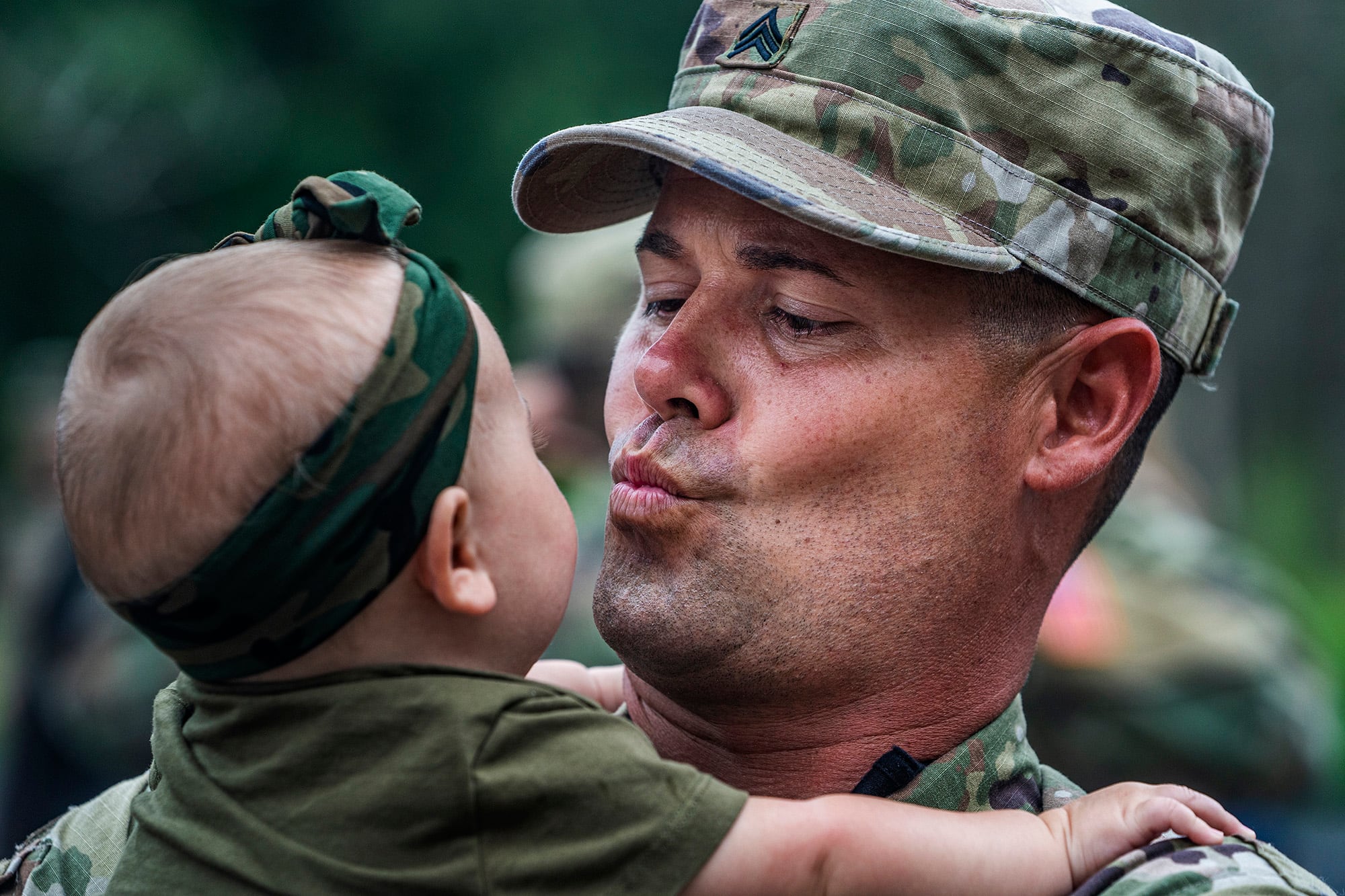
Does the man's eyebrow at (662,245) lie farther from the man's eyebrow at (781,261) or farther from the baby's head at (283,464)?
the baby's head at (283,464)

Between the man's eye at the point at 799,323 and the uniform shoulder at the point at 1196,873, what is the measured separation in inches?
32.7

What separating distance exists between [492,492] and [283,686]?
13.1 inches

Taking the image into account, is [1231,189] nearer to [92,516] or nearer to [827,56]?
[827,56]

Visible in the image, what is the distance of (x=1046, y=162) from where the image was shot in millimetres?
2102

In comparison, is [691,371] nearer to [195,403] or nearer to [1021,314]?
[1021,314]

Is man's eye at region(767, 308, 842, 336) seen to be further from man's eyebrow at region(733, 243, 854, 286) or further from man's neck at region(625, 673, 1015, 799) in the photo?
man's neck at region(625, 673, 1015, 799)

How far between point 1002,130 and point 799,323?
42cm

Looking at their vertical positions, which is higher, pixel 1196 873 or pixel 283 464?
pixel 283 464

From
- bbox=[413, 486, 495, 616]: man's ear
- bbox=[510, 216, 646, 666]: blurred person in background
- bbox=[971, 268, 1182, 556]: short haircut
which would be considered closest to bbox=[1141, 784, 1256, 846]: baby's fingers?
bbox=[971, 268, 1182, 556]: short haircut

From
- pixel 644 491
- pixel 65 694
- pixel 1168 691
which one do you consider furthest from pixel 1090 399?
pixel 65 694

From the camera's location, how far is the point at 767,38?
2.22 meters

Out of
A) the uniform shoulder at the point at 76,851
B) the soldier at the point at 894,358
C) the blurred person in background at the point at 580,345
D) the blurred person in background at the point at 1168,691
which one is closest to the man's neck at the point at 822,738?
the soldier at the point at 894,358

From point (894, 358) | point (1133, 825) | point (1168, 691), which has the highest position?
point (894, 358)

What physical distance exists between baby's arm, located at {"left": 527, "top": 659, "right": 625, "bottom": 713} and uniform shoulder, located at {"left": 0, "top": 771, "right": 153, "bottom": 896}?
0.72 meters
